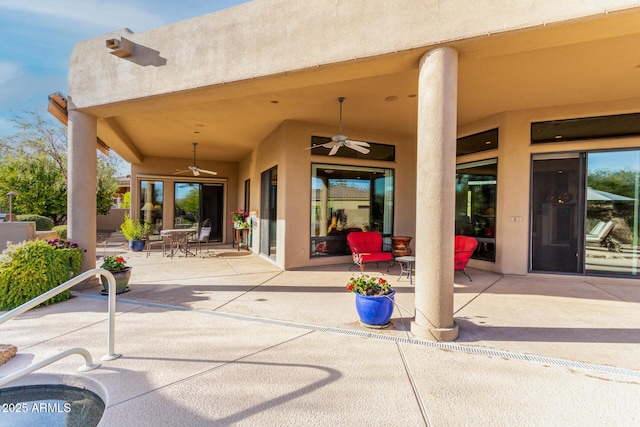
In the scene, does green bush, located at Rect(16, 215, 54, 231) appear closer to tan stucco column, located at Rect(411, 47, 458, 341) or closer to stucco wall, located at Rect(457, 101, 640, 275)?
tan stucco column, located at Rect(411, 47, 458, 341)

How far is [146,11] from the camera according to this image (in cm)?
888

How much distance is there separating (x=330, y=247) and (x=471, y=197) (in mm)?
3806

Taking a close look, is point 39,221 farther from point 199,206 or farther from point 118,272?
point 118,272

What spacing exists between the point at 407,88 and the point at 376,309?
3.83 m

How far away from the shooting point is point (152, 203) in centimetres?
1220

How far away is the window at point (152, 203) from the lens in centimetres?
1203

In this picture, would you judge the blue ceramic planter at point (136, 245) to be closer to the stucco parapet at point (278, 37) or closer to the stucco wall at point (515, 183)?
the stucco parapet at point (278, 37)

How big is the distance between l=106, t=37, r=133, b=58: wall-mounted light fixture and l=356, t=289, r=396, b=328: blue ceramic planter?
5203 millimetres

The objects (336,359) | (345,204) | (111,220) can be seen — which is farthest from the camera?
(111,220)

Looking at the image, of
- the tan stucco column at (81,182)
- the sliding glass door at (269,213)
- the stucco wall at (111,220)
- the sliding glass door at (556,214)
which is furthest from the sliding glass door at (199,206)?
the sliding glass door at (556,214)

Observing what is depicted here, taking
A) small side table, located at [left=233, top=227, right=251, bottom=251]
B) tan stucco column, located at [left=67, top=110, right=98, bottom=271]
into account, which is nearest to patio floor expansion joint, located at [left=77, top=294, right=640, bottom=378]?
tan stucco column, located at [left=67, top=110, right=98, bottom=271]

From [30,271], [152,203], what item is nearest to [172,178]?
[152,203]

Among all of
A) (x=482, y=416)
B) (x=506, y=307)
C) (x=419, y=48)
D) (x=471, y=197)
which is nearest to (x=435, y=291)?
(x=482, y=416)

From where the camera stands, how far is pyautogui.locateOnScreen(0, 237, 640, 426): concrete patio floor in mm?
2232
